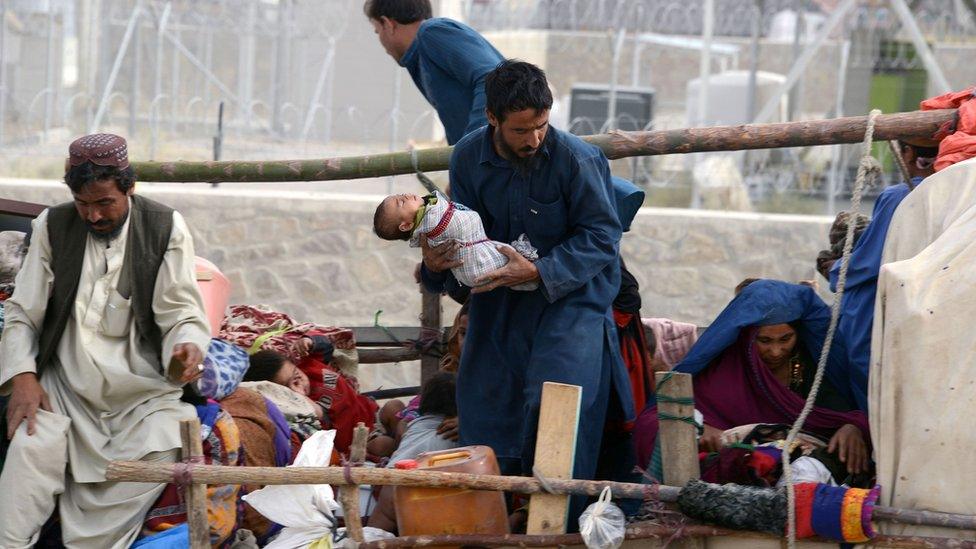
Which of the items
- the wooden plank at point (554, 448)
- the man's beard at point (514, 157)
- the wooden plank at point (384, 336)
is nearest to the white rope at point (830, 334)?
the wooden plank at point (554, 448)

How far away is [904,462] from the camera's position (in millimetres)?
3318

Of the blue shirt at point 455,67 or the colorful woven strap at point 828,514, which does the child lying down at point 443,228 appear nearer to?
the colorful woven strap at point 828,514

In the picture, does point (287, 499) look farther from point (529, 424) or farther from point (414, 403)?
point (414, 403)

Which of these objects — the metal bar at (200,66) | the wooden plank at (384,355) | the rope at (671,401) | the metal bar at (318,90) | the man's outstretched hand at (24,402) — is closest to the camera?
the rope at (671,401)

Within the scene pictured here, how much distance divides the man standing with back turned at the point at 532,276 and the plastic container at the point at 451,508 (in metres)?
0.31

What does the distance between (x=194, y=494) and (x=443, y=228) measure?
96cm

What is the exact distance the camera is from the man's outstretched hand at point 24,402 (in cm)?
381

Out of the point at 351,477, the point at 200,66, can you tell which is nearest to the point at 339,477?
the point at 351,477

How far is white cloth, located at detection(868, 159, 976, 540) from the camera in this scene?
3.25 m

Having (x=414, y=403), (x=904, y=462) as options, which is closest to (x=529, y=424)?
(x=904, y=462)

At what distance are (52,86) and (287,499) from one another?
749 cm

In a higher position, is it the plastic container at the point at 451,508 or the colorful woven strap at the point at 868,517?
the colorful woven strap at the point at 868,517

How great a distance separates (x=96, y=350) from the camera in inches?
154

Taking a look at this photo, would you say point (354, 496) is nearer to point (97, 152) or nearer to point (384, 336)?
point (97, 152)
